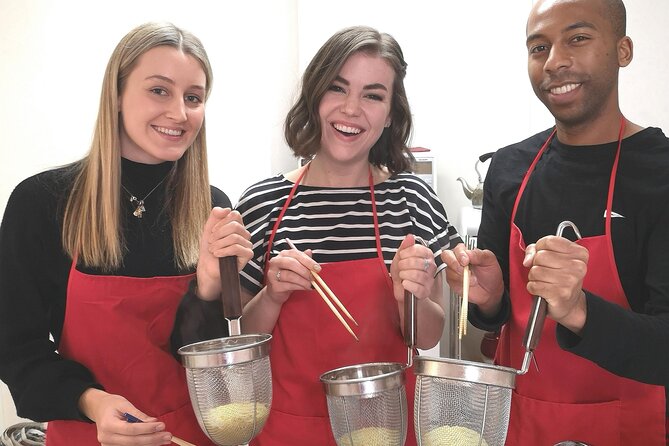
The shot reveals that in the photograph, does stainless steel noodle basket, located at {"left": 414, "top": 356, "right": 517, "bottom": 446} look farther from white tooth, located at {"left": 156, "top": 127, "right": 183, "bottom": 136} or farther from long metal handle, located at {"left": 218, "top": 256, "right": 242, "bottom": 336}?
white tooth, located at {"left": 156, "top": 127, "right": 183, "bottom": 136}

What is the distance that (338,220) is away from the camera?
5.57 ft

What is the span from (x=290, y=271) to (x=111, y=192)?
0.45m

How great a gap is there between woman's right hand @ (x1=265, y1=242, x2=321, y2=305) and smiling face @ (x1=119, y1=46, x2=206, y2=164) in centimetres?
35

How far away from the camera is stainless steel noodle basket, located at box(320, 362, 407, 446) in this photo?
47.7 inches

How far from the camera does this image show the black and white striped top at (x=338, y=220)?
167cm

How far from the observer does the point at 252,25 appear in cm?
396

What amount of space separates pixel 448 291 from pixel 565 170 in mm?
2567

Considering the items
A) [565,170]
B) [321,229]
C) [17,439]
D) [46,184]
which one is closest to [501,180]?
[565,170]

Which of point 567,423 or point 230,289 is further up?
point 230,289

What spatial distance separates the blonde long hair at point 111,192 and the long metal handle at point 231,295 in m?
0.28

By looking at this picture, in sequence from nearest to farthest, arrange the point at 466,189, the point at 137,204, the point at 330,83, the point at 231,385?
the point at 231,385 → the point at 137,204 → the point at 330,83 → the point at 466,189

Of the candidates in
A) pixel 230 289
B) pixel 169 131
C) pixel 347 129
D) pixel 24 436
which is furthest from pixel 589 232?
pixel 24 436

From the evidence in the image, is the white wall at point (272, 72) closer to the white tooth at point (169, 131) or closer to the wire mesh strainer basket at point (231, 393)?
the white tooth at point (169, 131)

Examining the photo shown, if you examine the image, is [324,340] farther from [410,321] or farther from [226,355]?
[226,355]
